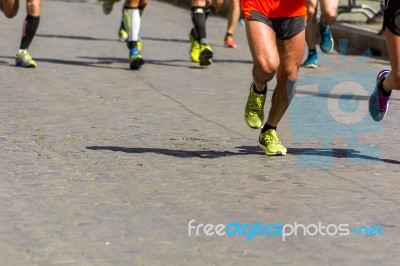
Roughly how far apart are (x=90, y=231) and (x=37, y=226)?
32cm

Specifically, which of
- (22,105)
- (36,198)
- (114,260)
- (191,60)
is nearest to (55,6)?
(191,60)

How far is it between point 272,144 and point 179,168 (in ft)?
3.08

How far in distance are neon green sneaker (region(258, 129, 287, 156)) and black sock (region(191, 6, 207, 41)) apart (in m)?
6.11

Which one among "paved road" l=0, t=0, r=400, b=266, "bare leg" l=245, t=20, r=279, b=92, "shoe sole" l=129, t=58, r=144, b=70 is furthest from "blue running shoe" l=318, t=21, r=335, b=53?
"bare leg" l=245, t=20, r=279, b=92

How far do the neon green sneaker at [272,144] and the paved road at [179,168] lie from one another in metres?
0.11

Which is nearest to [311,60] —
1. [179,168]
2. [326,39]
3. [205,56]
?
[326,39]

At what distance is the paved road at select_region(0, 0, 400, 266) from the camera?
6648 mm

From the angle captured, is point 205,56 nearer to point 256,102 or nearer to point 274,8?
point 256,102

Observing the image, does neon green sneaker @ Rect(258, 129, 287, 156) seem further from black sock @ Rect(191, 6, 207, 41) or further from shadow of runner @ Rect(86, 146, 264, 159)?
black sock @ Rect(191, 6, 207, 41)

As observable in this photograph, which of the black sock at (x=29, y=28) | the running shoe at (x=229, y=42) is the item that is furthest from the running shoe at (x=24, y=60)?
the running shoe at (x=229, y=42)

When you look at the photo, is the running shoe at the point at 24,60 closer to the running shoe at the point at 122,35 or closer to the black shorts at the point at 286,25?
the running shoe at the point at 122,35

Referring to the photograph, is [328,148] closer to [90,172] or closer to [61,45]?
[90,172]

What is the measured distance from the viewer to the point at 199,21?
52.0 ft

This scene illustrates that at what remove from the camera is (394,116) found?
39.5 ft
